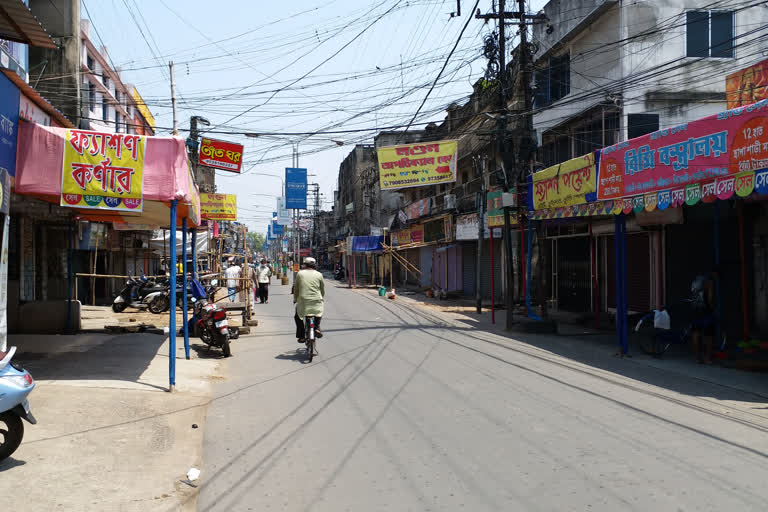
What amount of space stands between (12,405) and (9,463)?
1.72 ft

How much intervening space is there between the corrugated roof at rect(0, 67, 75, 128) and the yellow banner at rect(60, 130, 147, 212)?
660mm

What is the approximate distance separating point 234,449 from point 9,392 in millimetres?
2001

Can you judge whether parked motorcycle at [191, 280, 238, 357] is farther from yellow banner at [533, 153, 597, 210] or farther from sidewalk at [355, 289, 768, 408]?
yellow banner at [533, 153, 597, 210]

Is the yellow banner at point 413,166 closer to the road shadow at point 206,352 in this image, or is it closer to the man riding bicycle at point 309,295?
the man riding bicycle at point 309,295

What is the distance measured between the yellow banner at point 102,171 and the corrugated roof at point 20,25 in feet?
4.77

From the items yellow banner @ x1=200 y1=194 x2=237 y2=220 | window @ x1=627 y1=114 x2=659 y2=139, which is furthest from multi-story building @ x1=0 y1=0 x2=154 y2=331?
window @ x1=627 y1=114 x2=659 y2=139

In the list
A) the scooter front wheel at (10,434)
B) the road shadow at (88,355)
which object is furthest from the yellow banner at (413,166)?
the scooter front wheel at (10,434)

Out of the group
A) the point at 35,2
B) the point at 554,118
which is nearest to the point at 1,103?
the point at 35,2

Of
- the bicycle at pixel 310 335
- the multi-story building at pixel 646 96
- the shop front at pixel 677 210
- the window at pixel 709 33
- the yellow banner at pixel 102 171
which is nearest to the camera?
the yellow banner at pixel 102 171

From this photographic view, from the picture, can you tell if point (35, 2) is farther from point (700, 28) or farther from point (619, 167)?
point (700, 28)

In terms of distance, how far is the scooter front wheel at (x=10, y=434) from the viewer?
4.77 metres

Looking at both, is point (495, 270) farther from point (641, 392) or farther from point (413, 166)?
point (641, 392)

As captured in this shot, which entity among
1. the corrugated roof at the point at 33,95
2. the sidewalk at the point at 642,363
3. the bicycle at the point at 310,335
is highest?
the corrugated roof at the point at 33,95

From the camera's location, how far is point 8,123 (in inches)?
275
